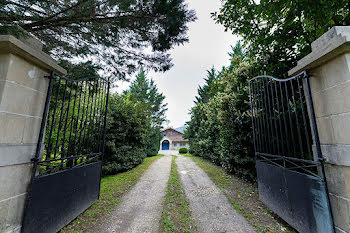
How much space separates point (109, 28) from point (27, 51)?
1.72 m

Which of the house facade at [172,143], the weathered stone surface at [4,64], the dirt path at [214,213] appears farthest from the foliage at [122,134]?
the house facade at [172,143]

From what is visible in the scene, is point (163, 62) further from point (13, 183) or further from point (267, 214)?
point (267, 214)

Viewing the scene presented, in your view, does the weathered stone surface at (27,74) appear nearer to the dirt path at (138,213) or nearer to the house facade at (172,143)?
the dirt path at (138,213)

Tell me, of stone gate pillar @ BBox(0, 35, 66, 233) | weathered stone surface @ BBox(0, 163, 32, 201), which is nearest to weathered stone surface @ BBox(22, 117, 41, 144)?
stone gate pillar @ BBox(0, 35, 66, 233)

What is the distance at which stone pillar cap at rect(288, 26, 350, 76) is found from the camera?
1590 mm

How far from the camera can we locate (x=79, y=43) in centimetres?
312

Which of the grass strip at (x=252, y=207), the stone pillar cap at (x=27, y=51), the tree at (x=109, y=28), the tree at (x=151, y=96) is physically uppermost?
the tree at (x=151, y=96)

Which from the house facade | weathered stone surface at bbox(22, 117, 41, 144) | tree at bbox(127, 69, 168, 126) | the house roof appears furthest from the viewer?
the house roof

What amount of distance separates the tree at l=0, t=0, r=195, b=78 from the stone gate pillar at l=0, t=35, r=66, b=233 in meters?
0.89

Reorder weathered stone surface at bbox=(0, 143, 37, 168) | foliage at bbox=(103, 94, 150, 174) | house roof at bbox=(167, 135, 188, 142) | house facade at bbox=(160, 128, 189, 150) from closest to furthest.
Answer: weathered stone surface at bbox=(0, 143, 37, 168)
foliage at bbox=(103, 94, 150, 174)
house facade at bbox=(160, 128, 189, 150)
house roof at bbox=(167, 135, 188, 142)

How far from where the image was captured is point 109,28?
2.93 m

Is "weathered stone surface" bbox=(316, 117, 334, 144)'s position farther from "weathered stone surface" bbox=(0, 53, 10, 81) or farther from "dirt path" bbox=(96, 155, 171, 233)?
"weathered stone surface" bbox=(0, 53, 10, 81)

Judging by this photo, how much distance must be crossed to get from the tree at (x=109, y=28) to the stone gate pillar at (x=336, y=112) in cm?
249

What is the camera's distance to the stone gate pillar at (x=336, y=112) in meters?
1.61
